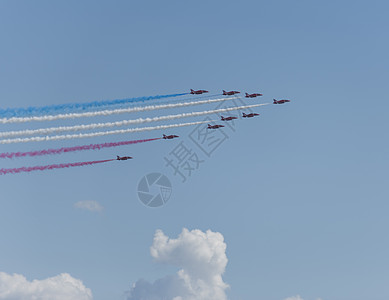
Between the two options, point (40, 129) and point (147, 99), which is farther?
point (147, 99)

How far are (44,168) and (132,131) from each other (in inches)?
1009

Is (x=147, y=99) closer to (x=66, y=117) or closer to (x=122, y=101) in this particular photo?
(x=122, y=101)

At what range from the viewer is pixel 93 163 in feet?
627

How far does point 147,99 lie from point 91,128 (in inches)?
664

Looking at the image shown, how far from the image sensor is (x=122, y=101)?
194000mm

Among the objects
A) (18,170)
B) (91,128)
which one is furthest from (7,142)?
(91,128)

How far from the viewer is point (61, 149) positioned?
189250 mm

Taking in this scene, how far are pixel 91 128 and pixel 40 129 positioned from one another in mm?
14423

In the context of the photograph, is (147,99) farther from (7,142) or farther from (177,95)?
(7,142)

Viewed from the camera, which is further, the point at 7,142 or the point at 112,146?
the point at 112,146

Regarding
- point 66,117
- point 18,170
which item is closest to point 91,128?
point 66,117

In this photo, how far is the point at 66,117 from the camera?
189 m

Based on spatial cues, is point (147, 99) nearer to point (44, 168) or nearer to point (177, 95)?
point (177, 95)

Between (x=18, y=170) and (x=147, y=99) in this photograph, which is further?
(x=147, y=99)
